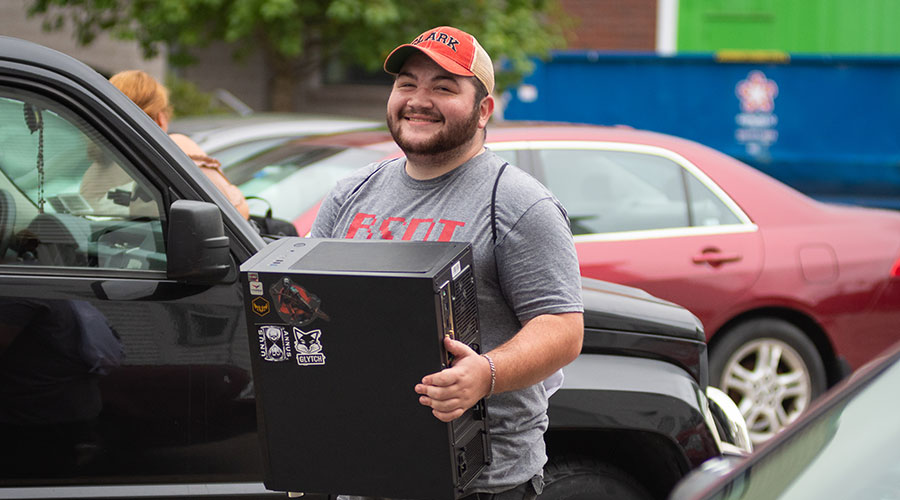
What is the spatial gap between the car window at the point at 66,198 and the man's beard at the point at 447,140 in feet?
2.83

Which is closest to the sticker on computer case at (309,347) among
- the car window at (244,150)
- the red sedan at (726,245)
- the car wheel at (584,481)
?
the car wheel at (584,481)

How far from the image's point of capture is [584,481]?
323 cm

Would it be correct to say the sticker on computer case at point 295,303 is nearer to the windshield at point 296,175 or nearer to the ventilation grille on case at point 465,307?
the ventilation grille on case at point 465,307

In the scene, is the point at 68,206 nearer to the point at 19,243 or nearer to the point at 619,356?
the point at 19,243

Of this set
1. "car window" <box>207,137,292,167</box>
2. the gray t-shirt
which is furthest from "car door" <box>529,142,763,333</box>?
the gray t-shirt

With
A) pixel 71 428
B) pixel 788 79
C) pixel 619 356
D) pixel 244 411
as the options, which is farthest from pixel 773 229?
pixel 788 79

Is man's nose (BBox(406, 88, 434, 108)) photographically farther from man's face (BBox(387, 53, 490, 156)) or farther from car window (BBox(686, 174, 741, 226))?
car window (BBox(686, 174, 741, 226))

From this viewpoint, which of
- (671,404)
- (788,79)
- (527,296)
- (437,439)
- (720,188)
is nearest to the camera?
(437,439)

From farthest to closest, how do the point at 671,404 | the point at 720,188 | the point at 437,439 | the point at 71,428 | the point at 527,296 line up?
the point at 720,188, the point at 671,404, the point at 71,428, the point at 527,296, the point at 437,439

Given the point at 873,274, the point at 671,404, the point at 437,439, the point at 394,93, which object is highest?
the point at 394,93

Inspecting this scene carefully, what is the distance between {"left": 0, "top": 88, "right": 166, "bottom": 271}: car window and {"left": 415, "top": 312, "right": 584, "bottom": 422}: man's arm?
110cm

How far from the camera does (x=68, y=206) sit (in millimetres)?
3008

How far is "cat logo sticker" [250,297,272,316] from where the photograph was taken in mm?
2256

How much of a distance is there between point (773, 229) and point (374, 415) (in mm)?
4111
